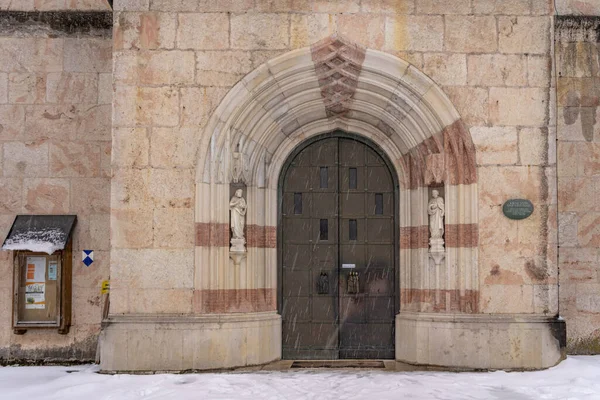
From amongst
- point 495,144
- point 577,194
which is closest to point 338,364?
point 495,144

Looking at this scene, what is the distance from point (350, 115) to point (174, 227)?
289 cm

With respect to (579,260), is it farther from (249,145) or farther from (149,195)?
(149,195)

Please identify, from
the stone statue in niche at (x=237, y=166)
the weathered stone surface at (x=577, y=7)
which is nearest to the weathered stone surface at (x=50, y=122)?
the stone statue in niche at (x=237, y=166)

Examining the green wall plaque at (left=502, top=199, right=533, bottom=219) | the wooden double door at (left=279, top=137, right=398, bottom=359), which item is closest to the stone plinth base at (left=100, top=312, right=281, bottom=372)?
the wooden double door at (left=279, top=137, right=398, bottom=359)

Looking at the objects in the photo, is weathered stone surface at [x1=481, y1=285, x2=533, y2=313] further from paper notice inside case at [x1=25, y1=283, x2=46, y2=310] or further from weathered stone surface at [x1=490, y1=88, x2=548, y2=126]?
paper notice inside case at [x1=25, y1=283, x2=46, y2=310]

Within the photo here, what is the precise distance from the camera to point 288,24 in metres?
9.85

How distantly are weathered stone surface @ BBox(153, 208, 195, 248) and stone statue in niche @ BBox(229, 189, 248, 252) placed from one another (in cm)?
53

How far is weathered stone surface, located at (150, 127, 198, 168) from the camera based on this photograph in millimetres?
9789

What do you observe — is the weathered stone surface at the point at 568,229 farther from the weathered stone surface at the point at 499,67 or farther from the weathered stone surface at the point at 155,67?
the weathered stone surface at the point at 155,67

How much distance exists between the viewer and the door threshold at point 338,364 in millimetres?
10180

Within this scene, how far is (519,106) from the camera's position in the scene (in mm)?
9883

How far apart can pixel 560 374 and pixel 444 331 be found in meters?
1.48

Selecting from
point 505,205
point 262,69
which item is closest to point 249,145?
point 262,69

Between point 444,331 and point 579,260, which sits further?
point 579,260
